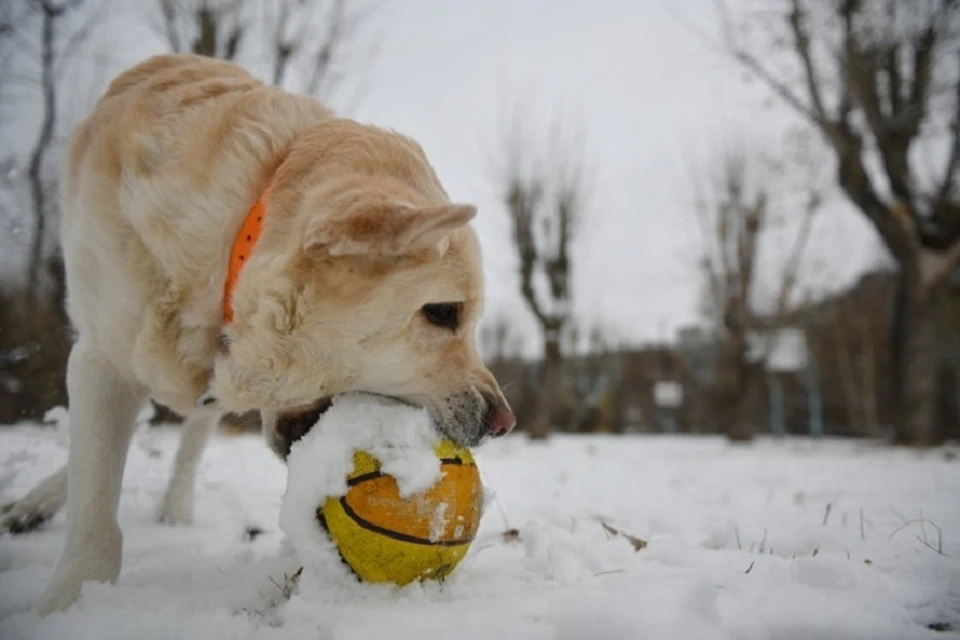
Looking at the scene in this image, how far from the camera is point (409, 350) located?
1.96 m

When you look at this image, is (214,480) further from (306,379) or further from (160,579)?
(306,379)

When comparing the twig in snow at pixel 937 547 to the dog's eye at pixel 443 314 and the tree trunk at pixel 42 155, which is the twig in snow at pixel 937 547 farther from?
the tree trunk at pixel 42 155

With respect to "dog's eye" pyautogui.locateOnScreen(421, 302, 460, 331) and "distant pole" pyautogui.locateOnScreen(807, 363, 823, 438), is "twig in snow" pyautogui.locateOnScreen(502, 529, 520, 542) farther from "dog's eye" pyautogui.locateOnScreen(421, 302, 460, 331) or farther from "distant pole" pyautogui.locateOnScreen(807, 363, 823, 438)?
"distant pole" pyautogui.locateOnScreen(807, 363, 823, 438)

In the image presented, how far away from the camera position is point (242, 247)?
1.95 metres

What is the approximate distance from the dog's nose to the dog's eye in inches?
12.0

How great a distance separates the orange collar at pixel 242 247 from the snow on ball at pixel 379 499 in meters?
0.51

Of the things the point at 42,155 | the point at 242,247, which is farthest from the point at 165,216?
the point at 42,155

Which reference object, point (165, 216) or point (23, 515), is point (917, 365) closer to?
point (165, 216)

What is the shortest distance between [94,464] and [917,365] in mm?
12870

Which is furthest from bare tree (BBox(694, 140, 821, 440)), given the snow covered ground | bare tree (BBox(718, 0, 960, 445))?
the snow covered ground

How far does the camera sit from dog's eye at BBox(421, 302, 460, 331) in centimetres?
200

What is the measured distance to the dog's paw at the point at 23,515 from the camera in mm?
2744

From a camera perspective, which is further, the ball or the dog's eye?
the dog's eye

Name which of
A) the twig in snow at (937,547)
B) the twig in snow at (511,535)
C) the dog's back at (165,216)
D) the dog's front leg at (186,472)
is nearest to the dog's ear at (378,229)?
the dog's back at (165,216)
